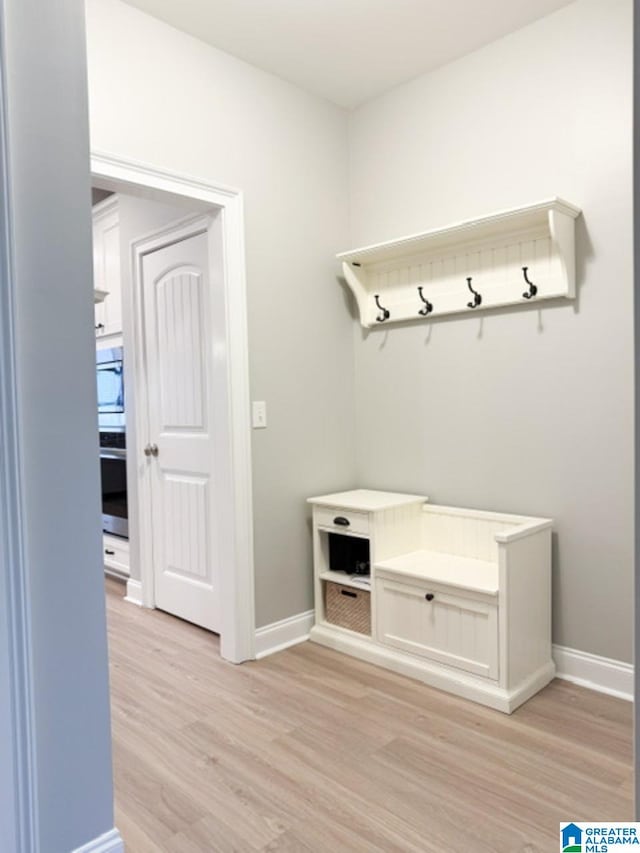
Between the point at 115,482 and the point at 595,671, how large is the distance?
2850 millimetres

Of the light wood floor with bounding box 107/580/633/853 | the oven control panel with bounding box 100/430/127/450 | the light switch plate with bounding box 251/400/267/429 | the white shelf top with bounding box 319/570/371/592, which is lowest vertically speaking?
the light wood floor with bounding box 107/580/633/853

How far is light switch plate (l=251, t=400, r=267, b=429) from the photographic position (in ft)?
9.12

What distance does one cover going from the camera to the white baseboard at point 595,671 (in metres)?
2.32

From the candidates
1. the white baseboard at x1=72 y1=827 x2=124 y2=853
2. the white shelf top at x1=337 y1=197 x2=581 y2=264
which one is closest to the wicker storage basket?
the white baseboard at x1=72 y1=827 x2=124 y2=853

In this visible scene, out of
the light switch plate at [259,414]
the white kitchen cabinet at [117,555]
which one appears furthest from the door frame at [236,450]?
the white kitchen cabinet at [117,555]

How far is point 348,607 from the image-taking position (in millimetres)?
2840

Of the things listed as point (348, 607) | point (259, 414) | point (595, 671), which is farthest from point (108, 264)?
point (595, 671)

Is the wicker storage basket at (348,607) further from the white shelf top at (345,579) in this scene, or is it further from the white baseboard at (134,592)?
the white baseboard at (134,592)

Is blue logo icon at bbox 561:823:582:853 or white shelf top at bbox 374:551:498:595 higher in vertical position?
white shelf top at bbox 374:551:498:595

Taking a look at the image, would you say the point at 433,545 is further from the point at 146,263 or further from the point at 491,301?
the point at 146,263

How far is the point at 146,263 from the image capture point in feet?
11.1

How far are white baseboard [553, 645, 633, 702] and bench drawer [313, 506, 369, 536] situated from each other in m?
0.94

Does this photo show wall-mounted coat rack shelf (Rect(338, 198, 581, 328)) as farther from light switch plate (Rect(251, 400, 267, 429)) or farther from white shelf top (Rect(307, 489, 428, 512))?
white shelf top (Rect(307, 489, 428, 512))

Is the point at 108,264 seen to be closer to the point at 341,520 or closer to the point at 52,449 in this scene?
the point at 341,520
